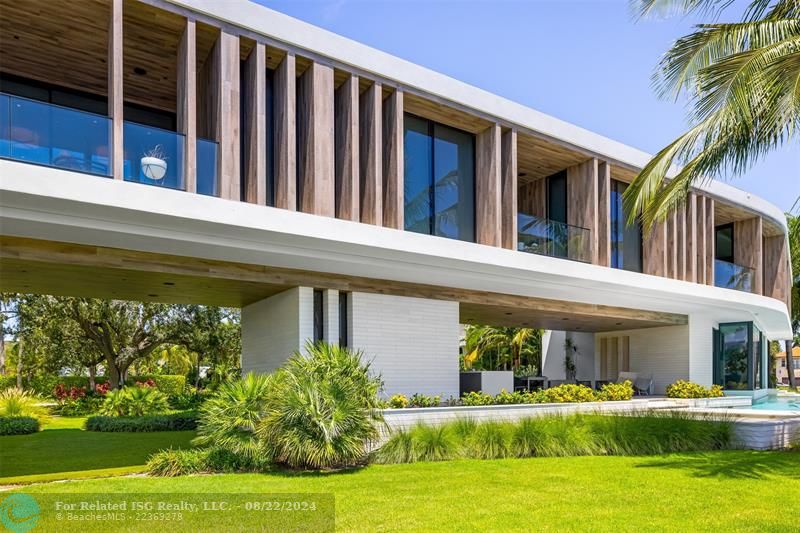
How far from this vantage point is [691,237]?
21641 millimetres

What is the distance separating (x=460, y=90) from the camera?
15.2m

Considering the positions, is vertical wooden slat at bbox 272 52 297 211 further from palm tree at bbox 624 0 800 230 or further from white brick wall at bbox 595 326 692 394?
white brick wall at bbox 595 326 692 394

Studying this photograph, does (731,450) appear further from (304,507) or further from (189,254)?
(189,254)

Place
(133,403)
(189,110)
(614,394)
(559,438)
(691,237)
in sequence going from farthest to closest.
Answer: (691,237) < (133,403) < (614,394) < (559,438) < (189,110)

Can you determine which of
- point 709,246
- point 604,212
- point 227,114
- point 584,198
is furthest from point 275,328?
point 709,246

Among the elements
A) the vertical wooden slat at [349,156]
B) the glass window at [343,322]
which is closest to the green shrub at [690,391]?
the glass window at [343,322]

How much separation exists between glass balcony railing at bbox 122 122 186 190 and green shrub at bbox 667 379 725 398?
17263 millimetres

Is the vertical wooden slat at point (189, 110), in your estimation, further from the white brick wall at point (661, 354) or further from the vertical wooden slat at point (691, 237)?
the white brick wall at point (661, 354)

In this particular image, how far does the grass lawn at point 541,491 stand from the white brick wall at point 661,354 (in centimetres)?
1207

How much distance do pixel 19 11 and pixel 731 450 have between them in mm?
15290

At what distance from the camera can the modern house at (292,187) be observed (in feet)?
35.3

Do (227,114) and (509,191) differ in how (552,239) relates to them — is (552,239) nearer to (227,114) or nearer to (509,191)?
(509,191)

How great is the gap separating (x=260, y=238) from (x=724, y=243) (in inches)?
835

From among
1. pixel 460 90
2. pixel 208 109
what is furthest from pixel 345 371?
pixel 460 90
